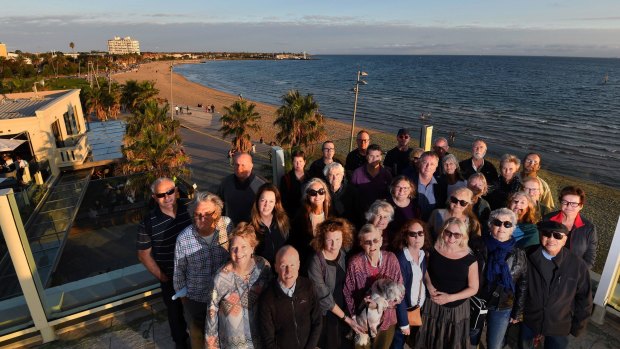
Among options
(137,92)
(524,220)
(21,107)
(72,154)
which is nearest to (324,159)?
(524,220)

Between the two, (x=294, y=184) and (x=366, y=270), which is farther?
(x=294, y=184)

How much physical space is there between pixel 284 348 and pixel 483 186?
2.96m

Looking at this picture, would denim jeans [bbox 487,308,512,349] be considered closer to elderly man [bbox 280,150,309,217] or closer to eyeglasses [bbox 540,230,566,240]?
eyeglasses [bbox 540,230,566,240]

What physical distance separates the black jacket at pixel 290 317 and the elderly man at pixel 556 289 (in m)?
2.13

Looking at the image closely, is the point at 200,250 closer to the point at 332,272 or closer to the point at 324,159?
the point at 332,272

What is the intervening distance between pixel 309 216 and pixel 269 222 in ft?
1.40

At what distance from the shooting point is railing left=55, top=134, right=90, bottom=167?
17719mm

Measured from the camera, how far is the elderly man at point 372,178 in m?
4.73

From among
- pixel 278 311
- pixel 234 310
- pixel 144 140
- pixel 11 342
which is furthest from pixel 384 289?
pixel 144 140

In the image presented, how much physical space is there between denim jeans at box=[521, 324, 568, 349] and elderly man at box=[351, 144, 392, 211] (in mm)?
2139

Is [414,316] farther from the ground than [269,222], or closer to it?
closer to it

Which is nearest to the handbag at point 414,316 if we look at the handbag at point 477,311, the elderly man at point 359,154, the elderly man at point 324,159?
the handbag at point 477,311

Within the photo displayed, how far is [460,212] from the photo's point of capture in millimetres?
3732

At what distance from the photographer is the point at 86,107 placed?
1438 inches
